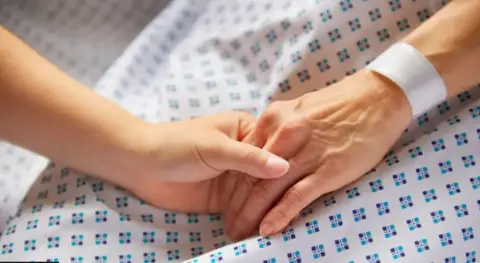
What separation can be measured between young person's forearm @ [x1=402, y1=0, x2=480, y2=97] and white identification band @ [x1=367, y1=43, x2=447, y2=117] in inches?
0.5

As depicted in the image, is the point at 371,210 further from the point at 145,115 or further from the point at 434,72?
the point at 145,115

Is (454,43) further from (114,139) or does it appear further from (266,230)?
(114,139)

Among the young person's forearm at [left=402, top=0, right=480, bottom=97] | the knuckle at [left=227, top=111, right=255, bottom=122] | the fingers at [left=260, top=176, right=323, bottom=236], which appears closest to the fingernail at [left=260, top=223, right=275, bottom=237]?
the fingers at [left=260, top=176, right=323, bottom=236]

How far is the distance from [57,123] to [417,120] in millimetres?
499

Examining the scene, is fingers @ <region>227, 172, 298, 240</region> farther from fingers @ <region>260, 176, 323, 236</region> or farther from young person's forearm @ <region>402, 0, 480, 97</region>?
young person's forearm @ <region>402, 0, 480, 97</region>

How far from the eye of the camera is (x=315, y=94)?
3.02ft

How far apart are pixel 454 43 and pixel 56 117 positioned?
538 millimetres

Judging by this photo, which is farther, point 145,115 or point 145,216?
point 145,115

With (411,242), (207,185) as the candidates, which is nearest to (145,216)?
(207,185)

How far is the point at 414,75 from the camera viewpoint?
88 cm

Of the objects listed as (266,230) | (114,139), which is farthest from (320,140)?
(114,139)

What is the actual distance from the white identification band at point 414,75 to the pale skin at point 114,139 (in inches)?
7.6

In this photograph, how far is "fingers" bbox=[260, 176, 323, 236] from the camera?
2.72 ft

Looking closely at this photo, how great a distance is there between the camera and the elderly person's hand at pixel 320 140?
33.6 inches
